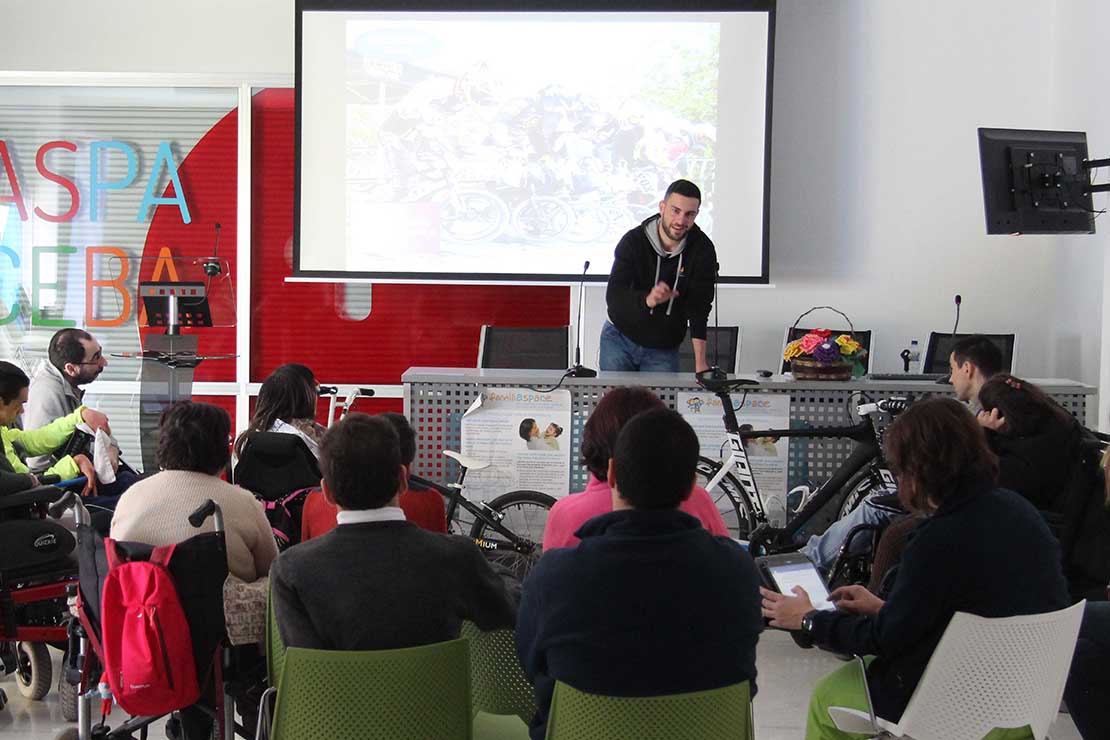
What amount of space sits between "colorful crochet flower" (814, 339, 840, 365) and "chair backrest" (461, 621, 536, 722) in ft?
8.45

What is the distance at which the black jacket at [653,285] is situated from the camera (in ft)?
16.2

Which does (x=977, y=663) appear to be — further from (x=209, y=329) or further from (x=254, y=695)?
(x=209, y=329)

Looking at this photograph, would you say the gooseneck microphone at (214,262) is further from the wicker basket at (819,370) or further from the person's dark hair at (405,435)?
the person's dark hair at (405,435)

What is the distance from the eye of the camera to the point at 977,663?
1.92 m

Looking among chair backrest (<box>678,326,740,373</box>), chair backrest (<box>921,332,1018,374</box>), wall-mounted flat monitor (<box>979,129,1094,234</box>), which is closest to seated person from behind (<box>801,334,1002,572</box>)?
wall-mounted flat monitor (<box>979,129,1094,234</box>)

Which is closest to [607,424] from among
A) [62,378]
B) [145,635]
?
[145,635]

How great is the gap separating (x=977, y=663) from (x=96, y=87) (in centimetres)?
641

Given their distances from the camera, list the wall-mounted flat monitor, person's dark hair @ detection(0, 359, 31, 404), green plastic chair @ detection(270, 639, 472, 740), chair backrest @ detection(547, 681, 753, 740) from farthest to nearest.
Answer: the wall-mounted flat monitor → person's dark hair @ detection(0, 359, 31, 404) → green plastic chair @ detection(270, 639, 472, 740) → chair backrest @ detection(547, 681, 753, 740)

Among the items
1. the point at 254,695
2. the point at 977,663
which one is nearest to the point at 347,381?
the point at 254,695

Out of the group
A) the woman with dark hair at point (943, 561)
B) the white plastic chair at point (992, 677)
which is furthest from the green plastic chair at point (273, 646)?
the white plastic chair at point (992, 677)

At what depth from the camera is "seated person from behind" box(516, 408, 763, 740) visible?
1689 millimetres

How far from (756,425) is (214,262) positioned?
12.5 ft

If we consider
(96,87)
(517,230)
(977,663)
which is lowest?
(977,663)

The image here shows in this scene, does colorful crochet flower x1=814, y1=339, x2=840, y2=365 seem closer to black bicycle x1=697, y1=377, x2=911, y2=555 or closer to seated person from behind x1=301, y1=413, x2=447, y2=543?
black bicycle x1=697, y1=377, x2=911, y2=555
